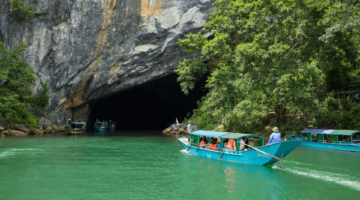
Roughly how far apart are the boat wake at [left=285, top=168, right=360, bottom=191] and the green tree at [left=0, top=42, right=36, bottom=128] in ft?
91.3

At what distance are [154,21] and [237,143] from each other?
20.3 meters

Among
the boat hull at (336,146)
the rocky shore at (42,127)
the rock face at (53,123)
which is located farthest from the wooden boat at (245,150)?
the rock face at (53,123)

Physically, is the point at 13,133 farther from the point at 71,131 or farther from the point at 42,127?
the point at 71,131

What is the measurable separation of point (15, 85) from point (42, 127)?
5.45 metres

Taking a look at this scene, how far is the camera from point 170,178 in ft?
37.6

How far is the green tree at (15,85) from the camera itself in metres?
29.9

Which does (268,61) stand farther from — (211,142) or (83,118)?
(83,118)

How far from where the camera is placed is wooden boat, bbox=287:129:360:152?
1862 cm

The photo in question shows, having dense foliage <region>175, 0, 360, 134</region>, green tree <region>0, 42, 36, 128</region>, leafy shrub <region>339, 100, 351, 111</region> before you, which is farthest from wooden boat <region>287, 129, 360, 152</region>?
green tree <region>0, 42, 36, 128</region>

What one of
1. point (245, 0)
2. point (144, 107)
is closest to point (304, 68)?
point (245, 0)

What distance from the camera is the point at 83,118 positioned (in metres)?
38.5

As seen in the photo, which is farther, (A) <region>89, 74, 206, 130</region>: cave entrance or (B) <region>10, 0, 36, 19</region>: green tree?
(A) <region>89, 74, 206, 130</region>: cave entrance

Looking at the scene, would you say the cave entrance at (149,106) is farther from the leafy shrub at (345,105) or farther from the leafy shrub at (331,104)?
the leafy shrub at (345,105)

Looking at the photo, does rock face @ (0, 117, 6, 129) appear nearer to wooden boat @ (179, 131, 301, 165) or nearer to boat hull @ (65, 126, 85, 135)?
boat hull @ (65, 126, 85, 135)
